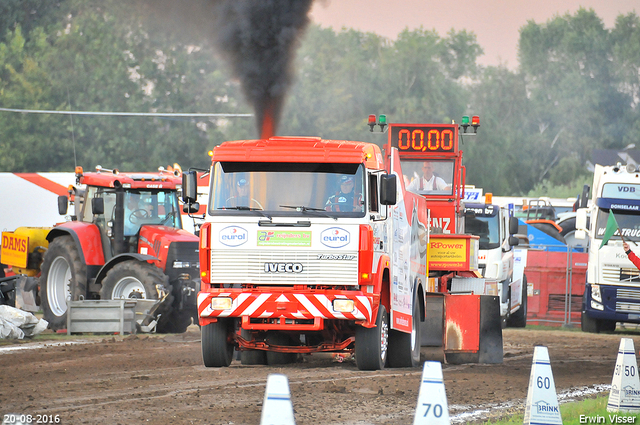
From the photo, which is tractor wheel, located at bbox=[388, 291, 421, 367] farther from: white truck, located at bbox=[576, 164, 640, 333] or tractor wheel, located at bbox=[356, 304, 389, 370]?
white truck, located at bbox=[576, 164, 640, 333]

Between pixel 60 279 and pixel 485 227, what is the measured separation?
9127 mm

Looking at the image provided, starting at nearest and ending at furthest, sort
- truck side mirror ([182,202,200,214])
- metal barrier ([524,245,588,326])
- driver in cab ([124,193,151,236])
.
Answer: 1. truck side mirror ([182,202,200,214])
2. driver in cab ([124,193,151,236])
3. metal barrier ([524,245,588,326])

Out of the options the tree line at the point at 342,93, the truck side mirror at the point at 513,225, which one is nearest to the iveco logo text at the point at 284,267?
the truck side mirror at the point at 513,225

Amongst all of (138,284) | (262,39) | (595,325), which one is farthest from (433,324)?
(595,325)

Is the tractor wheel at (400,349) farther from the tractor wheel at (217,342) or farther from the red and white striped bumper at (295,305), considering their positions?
the tractor wheel at (217,342)

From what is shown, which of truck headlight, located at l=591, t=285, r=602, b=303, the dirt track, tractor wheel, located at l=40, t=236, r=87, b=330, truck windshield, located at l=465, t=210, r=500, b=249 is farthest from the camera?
truck windshield, located at l=465, t=210, r=500, b=249

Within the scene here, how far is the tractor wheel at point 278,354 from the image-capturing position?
39.6ft

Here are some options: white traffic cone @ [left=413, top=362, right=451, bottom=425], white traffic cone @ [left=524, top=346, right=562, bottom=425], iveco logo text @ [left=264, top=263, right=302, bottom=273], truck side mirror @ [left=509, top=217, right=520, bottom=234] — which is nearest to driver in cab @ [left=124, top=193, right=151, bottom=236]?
iveco logo text @ [left=264, top=263, right=302, bottom=273]

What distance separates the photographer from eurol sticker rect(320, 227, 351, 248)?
11.1 meters

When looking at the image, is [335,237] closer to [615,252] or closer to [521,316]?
[615,252]

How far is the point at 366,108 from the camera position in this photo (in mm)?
62906

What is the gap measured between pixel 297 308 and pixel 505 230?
11675 millimetres

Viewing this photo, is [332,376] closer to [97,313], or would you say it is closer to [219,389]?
[219,389]

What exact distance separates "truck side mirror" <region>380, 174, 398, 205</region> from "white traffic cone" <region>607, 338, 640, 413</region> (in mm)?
3270
